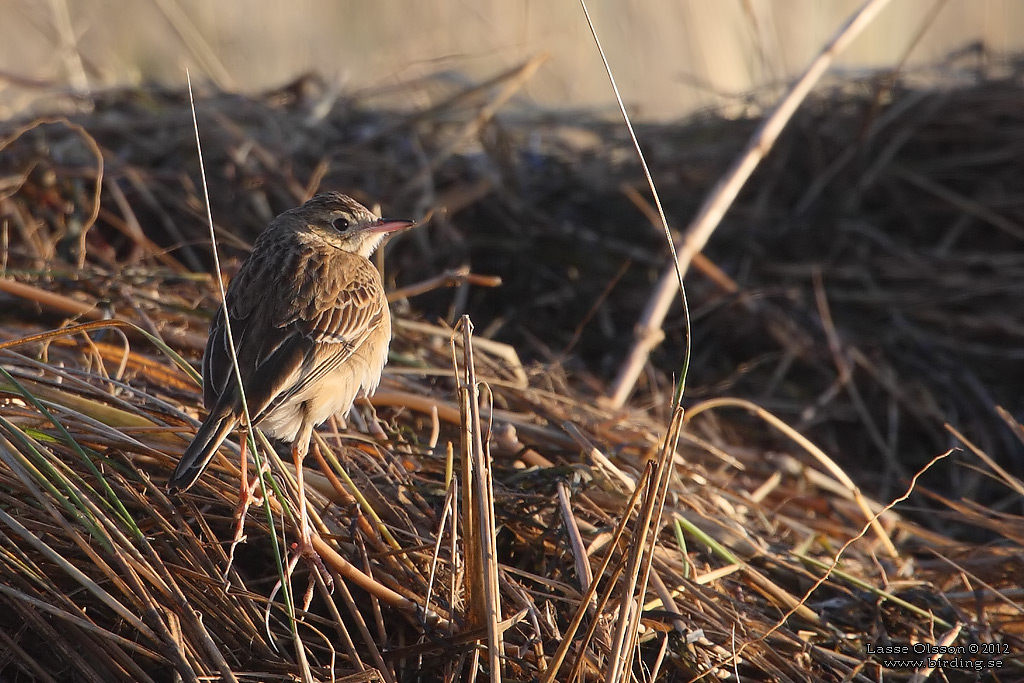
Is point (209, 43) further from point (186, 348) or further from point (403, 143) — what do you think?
point (186, 348)

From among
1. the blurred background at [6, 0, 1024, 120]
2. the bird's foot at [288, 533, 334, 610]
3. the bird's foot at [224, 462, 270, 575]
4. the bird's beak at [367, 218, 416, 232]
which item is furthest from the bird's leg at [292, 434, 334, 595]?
the blurred background at [6, 0, 1024, 120]

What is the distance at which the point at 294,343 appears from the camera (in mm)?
3762

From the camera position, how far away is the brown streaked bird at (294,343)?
3369mm

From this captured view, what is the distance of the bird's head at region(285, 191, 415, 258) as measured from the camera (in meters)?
4.56

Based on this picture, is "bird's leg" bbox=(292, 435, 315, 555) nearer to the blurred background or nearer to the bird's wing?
the bird's wing

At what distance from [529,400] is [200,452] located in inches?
65.9

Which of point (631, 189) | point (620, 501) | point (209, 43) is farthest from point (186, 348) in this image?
point (209, 43)

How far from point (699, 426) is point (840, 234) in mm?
2020

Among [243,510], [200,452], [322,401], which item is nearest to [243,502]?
[243,510]

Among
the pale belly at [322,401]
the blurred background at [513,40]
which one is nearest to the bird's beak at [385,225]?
the pale belly at [322,401]

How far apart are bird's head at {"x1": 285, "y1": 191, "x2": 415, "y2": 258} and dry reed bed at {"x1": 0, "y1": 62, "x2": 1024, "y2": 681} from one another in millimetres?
480

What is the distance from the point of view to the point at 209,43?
30.9 feet

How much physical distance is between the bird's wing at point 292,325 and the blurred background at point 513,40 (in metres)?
3.96

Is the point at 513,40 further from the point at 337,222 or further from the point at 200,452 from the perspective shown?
the point at 200,452
